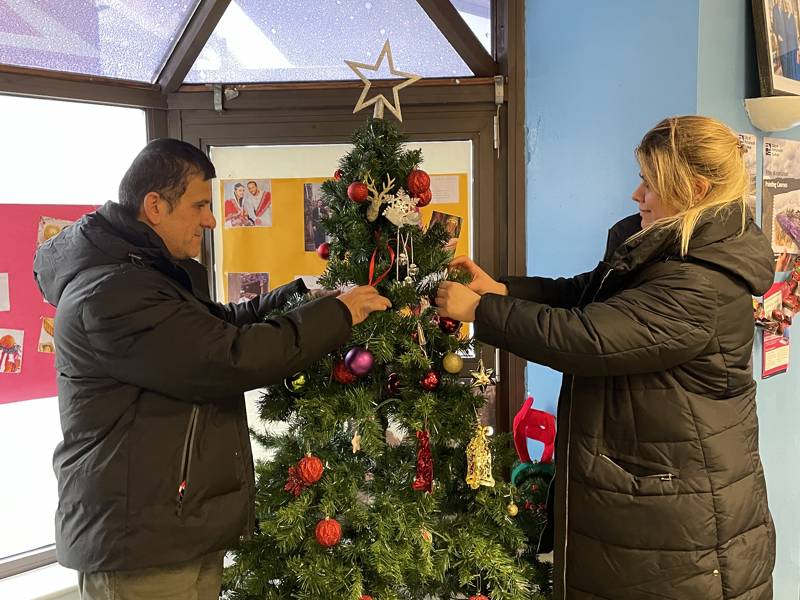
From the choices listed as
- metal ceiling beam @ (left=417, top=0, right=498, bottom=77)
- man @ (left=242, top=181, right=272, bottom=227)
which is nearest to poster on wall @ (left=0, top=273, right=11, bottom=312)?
man @ (left=242, top=181, right=272, bottom=227)

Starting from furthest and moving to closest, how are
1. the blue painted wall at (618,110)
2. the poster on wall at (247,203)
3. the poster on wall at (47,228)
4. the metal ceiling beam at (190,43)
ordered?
the poster on wall at (247,203) < the metal ceiling beam at (190,43) < the poster on wall at (47,228) < the blue painted wall at (618,110)

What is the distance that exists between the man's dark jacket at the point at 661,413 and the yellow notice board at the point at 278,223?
89 cm

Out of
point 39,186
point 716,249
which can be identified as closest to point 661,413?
point 716,249

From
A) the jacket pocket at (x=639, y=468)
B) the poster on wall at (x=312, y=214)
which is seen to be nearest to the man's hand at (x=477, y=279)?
the jacket pocket at (x=639, y=468)

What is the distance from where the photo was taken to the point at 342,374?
1.43 m

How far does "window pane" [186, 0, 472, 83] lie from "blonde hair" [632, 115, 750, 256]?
1.02 meters

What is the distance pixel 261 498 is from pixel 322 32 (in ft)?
5.05

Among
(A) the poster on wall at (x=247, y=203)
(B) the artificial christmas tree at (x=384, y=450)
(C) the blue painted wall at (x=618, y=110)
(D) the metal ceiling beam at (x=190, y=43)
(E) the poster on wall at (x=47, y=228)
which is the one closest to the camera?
(B) the artificial christmas tree at (x=384, y=450)

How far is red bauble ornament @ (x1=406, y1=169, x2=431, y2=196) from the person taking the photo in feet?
4.60

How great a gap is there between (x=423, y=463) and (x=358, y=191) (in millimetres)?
586

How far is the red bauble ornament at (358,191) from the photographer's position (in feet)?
4.48

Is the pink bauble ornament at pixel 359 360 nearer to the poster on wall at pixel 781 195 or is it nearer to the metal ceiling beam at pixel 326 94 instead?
the metal ceiling beam at pixel 326 94

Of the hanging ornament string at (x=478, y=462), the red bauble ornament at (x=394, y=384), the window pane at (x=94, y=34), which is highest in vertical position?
the window pane at (x=94, y=34)

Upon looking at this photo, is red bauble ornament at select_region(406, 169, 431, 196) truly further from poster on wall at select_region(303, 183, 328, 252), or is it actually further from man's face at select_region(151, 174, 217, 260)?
poster on wall at select_region(303, 183, 328, 252)
